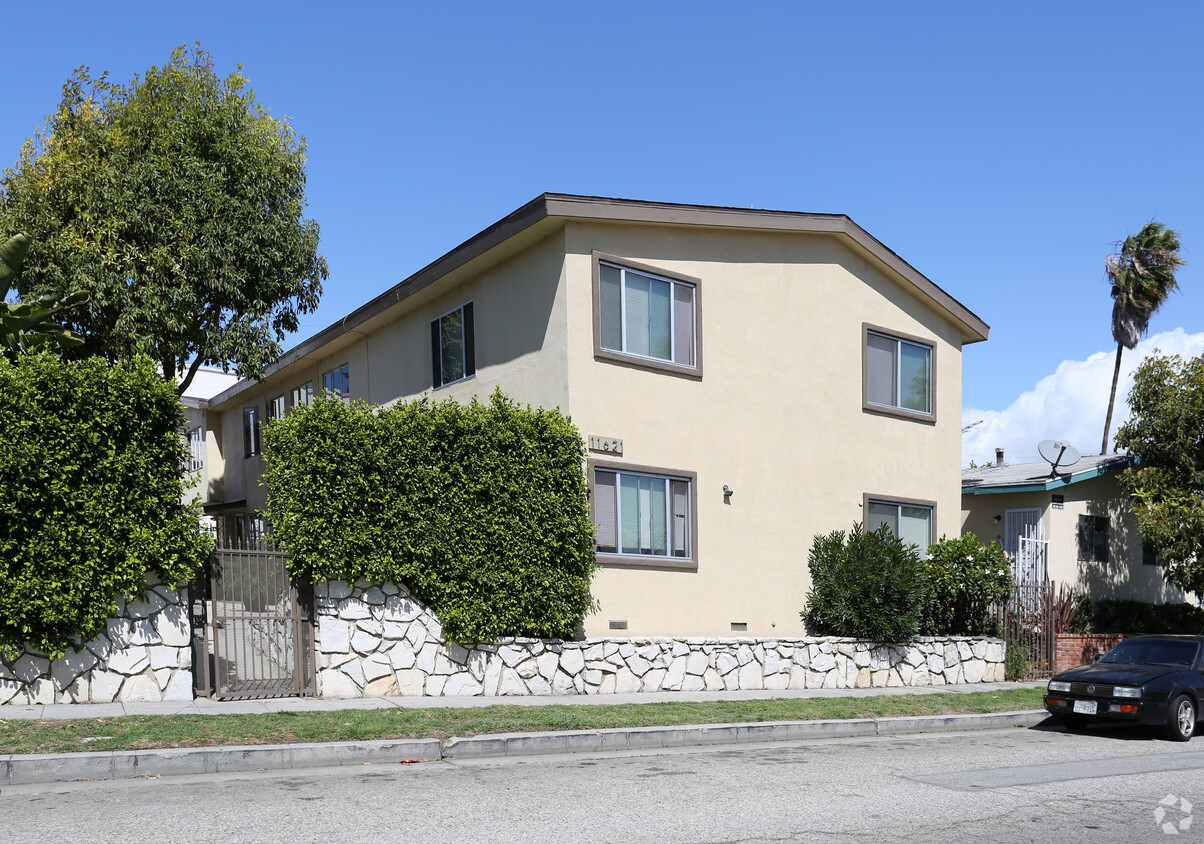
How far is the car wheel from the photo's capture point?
13148mm

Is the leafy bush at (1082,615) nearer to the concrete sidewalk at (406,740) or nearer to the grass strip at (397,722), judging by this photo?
the concrete sidewalk at (406,740)

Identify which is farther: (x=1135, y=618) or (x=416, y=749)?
(x=1135, y=618)

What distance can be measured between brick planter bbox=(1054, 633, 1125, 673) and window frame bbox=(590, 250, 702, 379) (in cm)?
912

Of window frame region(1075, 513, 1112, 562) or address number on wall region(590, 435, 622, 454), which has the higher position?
address number on wall region(590, 435, 622, 454)

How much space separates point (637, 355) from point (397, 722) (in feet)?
24.2

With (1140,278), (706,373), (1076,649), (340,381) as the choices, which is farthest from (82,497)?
(1140,278)

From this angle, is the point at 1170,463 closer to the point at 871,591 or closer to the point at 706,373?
the point at 871,591

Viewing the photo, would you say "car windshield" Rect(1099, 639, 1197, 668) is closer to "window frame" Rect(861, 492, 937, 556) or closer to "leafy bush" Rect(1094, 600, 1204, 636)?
"window frame" Rect(861, 492, 937, 556)

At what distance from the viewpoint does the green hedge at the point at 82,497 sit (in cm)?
1114

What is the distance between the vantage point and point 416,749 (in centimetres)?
1016

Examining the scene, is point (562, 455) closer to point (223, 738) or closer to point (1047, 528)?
point (223, 738)

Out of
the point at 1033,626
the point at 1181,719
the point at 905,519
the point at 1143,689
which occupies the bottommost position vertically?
the point at 1181,719

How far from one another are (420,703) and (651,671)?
12.3 feet

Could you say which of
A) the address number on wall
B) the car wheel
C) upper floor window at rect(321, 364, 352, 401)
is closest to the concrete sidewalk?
the car wheel
